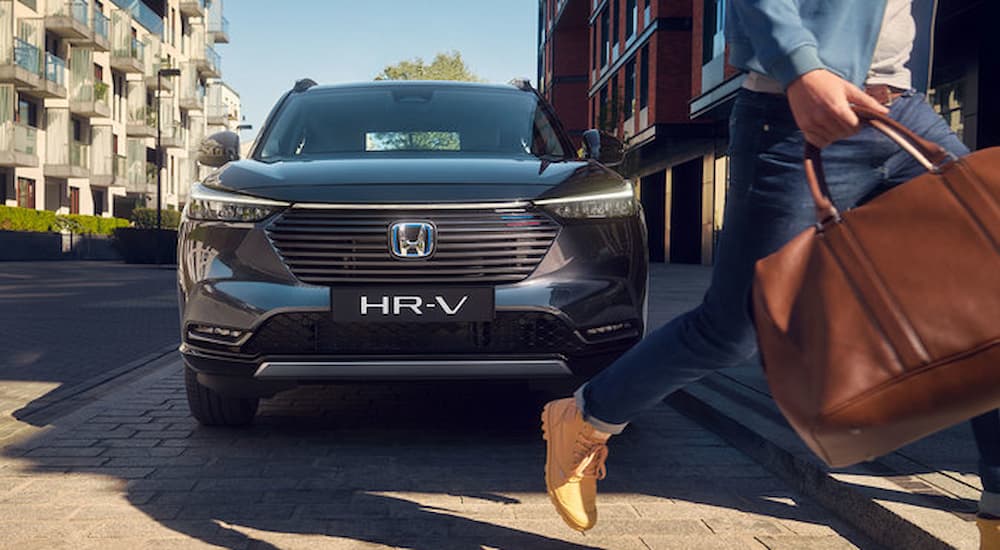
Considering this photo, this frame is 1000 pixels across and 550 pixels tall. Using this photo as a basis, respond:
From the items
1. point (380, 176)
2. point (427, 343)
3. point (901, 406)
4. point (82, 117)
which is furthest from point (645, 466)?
point (82, 117)

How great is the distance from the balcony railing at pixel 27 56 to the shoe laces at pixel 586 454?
122 ft

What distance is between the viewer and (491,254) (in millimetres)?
3777

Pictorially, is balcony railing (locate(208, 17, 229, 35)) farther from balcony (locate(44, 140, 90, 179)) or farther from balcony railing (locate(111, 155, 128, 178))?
balcony (locate(44, 140, 90, 179))

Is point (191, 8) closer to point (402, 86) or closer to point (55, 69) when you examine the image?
point (55, 69)

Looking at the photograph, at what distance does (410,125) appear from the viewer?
5.17 metres

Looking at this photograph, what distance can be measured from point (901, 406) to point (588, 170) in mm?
2785

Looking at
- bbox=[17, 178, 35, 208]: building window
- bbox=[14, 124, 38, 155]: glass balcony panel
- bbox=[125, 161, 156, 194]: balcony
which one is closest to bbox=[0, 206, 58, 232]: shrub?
bbox=[14, 124, 38, 155]: glass balcony panel

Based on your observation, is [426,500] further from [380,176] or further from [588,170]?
[588,170]

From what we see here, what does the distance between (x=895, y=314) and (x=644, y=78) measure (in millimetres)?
28630

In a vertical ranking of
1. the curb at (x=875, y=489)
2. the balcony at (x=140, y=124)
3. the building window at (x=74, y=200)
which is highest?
the balcony at (x=140, y=124)

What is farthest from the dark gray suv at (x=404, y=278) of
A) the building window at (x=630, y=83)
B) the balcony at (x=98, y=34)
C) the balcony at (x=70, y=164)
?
the balcony at (x=98, y=34)

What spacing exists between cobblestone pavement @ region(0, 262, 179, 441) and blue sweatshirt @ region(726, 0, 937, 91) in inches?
141

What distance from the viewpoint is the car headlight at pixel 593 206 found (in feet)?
12.7

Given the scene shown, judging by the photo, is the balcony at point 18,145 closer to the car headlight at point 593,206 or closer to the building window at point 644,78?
the building window at point 644,78
